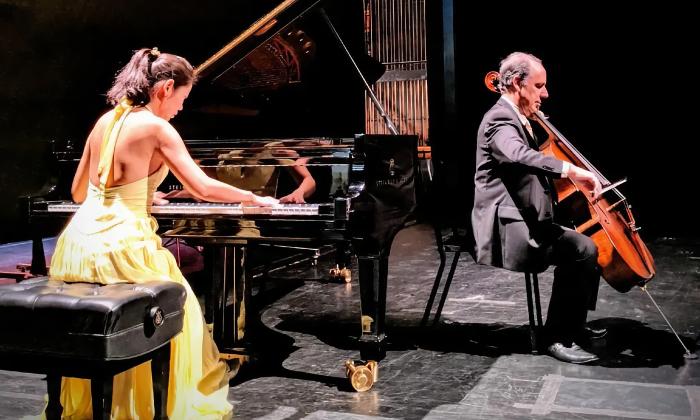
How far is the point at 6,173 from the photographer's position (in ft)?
24.4

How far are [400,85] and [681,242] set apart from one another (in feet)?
12.5

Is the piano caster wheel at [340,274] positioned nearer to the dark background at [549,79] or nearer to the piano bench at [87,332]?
the dark background at [549,79]

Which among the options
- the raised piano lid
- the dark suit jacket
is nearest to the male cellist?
the dark suit jacket

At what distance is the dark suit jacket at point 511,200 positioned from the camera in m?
3.35

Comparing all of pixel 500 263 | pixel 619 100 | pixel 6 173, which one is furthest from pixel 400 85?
pixel 500 263

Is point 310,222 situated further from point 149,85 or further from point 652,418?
point 652,418

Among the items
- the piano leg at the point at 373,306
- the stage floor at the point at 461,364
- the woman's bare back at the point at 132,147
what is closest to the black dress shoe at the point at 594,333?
the stage floor at the point at 461,364

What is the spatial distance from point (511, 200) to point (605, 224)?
0.44 metres

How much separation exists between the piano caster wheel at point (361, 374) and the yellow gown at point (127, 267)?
55 cm

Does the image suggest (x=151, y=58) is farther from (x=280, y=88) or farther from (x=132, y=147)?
(x=280, y=88)

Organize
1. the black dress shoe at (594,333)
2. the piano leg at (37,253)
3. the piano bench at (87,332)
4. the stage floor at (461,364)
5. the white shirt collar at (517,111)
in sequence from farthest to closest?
the black dress shoe at (594,333), the piano leg at (37,253), the white shirt collar at (517,111), the stage floor at (461,364), the piano bench at (87,332)

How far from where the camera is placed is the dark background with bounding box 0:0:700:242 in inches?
297

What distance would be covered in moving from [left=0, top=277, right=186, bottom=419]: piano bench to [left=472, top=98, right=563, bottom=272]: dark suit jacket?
162cm

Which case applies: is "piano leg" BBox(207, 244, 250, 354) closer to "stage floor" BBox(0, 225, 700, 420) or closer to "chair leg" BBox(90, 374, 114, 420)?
"stage floor" BBox(0, 225, 700, 420)
